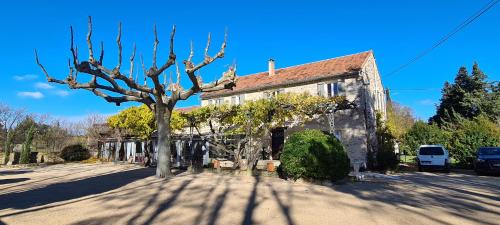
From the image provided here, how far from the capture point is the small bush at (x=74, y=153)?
92.4 feet

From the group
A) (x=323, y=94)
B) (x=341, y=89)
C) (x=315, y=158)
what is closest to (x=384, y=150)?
(x=341, y=89)

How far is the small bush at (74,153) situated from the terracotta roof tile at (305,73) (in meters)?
11.5

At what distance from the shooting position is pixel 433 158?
18.5 m

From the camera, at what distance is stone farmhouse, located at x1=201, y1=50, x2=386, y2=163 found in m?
19.9

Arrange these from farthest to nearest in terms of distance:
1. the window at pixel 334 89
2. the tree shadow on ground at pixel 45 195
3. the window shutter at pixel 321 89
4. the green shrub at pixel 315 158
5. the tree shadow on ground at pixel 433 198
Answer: the window shutter at pixel 321 89
the window at pixel 334 89
the green shrub at pixel 315 158
the tree shadow on ground at pixel 45 195
the tree shadow on ground at pixel 433 198

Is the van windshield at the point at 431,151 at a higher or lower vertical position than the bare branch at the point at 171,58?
lower

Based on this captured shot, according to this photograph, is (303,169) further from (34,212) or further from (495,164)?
(495,164)

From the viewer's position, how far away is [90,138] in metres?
33.6

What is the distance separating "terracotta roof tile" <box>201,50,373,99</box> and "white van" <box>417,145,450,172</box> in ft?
20.6

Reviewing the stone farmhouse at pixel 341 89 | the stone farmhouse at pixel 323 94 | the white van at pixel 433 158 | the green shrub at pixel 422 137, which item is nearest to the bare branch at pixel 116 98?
the stone farmhouse at pixel 323 94

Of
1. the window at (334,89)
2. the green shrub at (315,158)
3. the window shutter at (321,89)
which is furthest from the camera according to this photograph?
the window shutter at (321,89)

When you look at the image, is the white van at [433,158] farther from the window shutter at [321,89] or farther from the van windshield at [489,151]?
the window shutter at [321,89]

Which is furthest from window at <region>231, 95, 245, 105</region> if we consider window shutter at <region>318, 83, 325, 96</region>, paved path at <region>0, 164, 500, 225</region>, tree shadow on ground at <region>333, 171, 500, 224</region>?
tree shadow on ground at <region>333, 171, 500, 224</region>

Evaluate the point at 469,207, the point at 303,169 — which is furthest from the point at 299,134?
the point at 469,207
